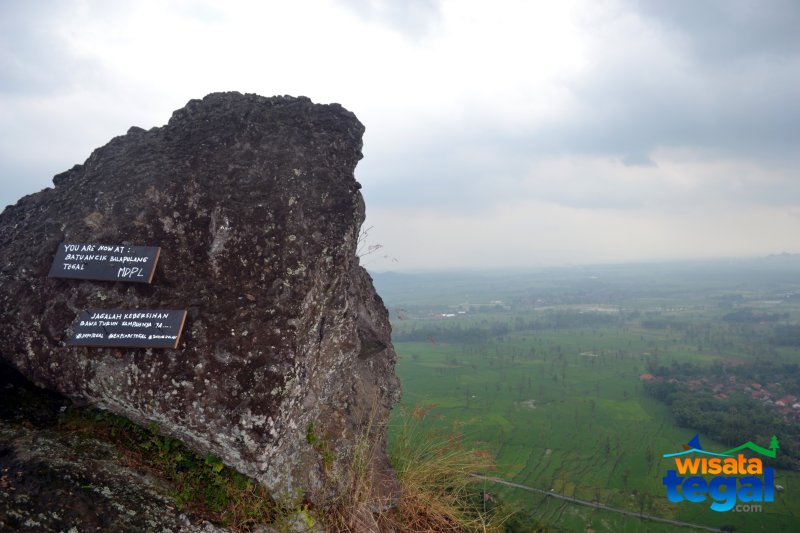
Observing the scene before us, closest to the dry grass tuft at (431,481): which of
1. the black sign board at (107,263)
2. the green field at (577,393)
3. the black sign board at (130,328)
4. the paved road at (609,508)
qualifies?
the green field at (577,393)

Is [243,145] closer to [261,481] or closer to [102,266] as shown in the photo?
[102,266]

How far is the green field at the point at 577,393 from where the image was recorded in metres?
30.9

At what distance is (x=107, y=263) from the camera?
17.1 ft

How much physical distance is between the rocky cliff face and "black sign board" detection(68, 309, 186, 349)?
99mm

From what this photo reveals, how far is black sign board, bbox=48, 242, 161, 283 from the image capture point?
511 centimetres

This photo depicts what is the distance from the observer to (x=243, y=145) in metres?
6.13

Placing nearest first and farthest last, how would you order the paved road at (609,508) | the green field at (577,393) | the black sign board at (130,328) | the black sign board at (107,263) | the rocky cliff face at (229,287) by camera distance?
the rocky cliff face at (229,287) → the black sign board at (130,328) → the black sign board at (107,263) → the paved road at (609,508) → the green field at (577,393)

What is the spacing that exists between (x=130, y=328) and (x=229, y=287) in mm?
1077

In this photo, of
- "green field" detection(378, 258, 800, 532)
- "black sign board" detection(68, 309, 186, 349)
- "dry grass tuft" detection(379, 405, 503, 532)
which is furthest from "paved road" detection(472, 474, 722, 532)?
"black sign board" detection(68, 309, 186, 349)

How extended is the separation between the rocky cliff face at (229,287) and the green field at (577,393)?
6.52ft

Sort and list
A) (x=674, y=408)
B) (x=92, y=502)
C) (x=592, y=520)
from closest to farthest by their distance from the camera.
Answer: (x=92, y=502)
(x=592, y=520)
(x=674, y=408)

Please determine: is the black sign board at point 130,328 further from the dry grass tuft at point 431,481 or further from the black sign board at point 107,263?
the dry grass tuft at point 431,481

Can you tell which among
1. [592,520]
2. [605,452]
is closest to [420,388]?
[605,452]

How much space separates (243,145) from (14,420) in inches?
158
